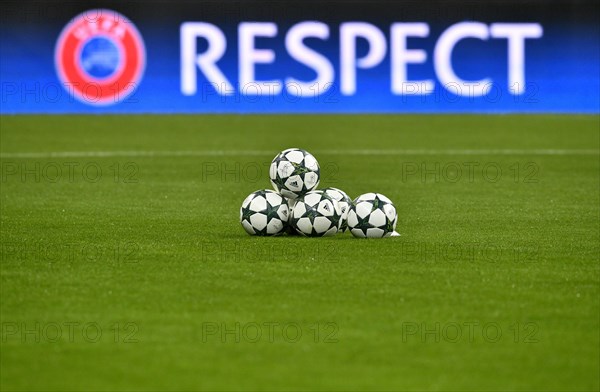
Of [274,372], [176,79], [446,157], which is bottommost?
[274,372]

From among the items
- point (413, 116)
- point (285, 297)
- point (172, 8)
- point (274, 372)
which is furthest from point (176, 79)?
point (274, 372)

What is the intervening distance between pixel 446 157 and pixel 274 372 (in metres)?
16.1

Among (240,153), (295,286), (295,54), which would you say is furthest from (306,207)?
(295,54)

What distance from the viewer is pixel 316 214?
11.4m

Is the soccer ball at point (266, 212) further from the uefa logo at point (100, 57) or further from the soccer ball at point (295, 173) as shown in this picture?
the uefa logo at point (100, 57)

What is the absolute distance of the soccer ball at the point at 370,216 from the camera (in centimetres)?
1144

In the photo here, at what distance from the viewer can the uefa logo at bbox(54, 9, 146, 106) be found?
30.3 m

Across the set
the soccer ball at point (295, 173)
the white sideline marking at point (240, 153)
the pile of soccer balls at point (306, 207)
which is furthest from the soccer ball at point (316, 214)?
the white sideline marking at point (240, 153)

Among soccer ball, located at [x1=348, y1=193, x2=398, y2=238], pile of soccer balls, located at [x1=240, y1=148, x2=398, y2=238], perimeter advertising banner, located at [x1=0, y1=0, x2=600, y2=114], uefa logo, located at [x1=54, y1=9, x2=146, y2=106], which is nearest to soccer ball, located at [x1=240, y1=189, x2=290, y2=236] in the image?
pile of soccer balls, located at [x1=240, y1=148, x2=398, y2=238]

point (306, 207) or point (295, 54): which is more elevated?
point (295, 54)

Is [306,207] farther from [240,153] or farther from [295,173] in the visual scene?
[240,153]

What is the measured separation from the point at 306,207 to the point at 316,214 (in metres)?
0.12

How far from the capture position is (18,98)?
3197cm

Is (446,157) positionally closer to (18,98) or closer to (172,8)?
(172,8)
